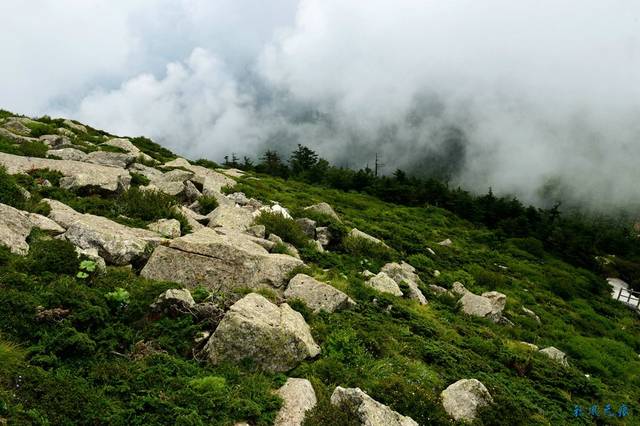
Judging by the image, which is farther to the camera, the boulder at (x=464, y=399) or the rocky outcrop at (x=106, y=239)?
the rocky outcrop at (x=106, y=239)

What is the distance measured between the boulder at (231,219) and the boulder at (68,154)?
9299 millimetres

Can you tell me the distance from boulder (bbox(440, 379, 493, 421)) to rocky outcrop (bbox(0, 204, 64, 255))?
997 centimetres

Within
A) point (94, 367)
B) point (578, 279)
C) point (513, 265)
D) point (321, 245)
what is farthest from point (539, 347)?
point (578, 279)

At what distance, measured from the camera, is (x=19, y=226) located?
35.7 feet

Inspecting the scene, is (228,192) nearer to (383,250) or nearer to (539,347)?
(383,250)

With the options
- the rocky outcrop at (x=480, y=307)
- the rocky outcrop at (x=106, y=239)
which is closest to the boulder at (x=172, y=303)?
the rocky outcrop at (x=106, y=239)

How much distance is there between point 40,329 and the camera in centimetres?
752

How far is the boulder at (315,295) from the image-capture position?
38.5 feet

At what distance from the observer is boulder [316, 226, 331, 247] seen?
64.9 ft

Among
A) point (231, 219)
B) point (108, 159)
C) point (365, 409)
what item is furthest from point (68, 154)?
point (365, 409)

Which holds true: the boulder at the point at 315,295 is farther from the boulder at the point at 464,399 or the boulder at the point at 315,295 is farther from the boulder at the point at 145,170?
the boulder at the point at 145,170

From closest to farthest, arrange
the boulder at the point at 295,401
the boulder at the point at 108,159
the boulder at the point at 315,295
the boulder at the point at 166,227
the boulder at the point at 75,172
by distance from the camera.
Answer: the boulder at the point at 295,401, the boulder at the point at 315,295, the boulder at the point at 166,227, the boulder at the point at 75,172, the boulder at the point at 108,159

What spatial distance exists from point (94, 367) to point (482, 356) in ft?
35.4

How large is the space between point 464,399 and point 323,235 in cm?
1136
